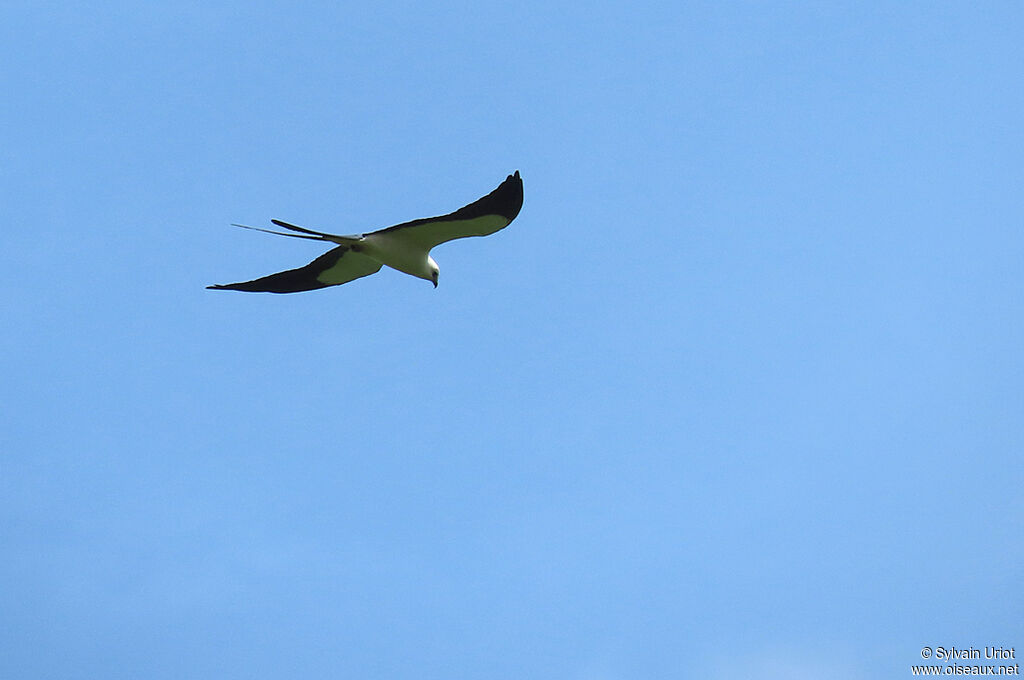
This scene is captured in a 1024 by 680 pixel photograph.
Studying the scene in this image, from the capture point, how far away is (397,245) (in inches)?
641

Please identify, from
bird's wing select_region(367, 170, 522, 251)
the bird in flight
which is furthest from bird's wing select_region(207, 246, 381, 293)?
bird's wing select_region(367, 170, 522, 251)

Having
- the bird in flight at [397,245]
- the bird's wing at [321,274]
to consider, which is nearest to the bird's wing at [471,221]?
the bird in flight at [397,245]

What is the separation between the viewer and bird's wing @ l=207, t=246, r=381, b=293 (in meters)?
16.9

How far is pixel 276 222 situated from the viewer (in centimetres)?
1394

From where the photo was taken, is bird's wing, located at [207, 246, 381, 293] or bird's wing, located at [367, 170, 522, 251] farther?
bird's wing, located at [207, 246, 381, 293]

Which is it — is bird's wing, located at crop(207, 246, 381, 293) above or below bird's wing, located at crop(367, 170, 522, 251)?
above

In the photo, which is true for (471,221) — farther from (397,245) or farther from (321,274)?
(321,274)

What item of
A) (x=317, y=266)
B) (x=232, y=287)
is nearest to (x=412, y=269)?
(x=317, y=266)

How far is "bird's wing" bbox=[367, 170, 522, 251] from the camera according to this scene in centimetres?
1466

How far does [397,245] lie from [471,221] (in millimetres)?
→ 1666

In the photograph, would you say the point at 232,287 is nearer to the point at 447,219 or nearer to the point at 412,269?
the point at 412,269

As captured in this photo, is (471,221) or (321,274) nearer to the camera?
(471,221)

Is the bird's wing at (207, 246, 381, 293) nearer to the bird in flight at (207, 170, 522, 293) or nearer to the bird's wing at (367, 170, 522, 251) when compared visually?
the bird in flight at (207, 170, 522, 293)

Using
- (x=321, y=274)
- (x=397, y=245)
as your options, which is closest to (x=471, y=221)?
(x=397, y=245)
